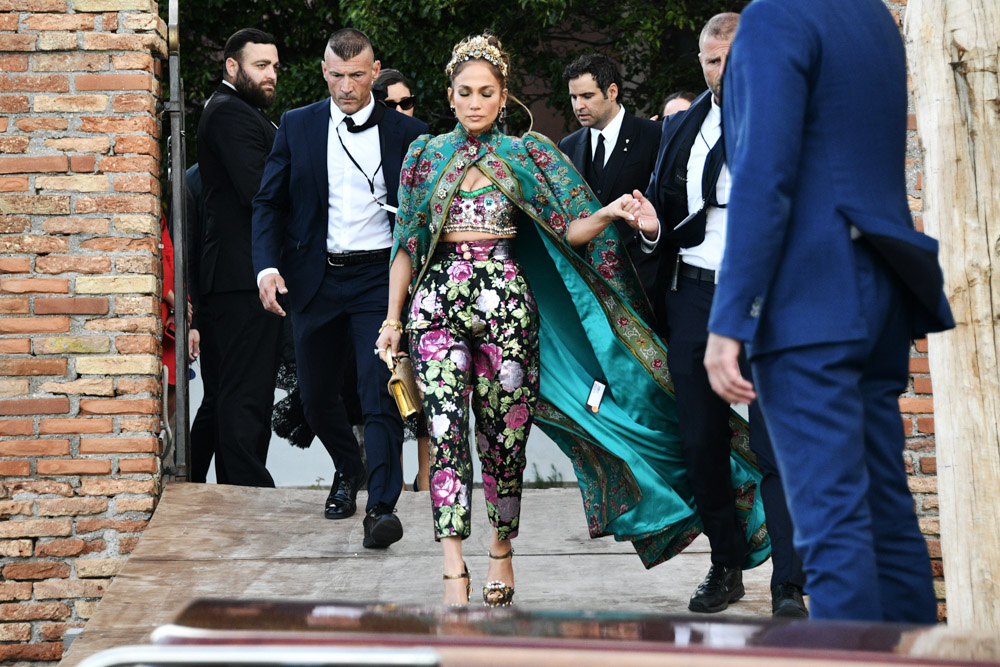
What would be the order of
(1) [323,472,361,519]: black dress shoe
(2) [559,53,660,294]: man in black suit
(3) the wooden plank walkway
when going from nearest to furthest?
(3) the wooden plank walkway
(1) [323,472,361,519]: black dress shoe
(2) [559,53,660,294]: man in black suit

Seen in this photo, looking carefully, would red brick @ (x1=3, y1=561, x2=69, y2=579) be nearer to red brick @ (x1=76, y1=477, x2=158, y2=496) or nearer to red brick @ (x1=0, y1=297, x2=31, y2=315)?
red brick @ (x1=76, y1=477, x2=158, y2=496)

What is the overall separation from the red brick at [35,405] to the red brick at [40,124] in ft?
3.98

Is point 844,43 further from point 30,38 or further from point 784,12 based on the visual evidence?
point 30,38

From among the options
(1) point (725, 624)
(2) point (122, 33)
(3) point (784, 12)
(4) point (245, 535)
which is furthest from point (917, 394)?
(1) point (725, 624)

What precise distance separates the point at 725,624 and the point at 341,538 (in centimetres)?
436

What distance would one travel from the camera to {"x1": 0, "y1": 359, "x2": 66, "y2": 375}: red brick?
5734mm

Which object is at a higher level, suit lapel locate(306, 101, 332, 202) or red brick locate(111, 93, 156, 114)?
red brick locate(111, 93, 156, 114)

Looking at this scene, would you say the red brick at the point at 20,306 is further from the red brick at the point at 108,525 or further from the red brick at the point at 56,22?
the red brick at the point at 56,22

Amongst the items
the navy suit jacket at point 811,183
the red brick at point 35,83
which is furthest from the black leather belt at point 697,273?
the red brick at point 35,83

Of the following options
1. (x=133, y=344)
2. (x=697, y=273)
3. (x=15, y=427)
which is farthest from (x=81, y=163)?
(x=697, y=273)

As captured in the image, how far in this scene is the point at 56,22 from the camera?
574 cm

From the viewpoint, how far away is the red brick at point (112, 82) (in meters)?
5.76

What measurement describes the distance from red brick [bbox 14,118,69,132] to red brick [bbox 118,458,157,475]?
5.01 ft

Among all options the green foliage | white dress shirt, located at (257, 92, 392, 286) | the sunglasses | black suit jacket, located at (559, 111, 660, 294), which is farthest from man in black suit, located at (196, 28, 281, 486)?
the green foliage
